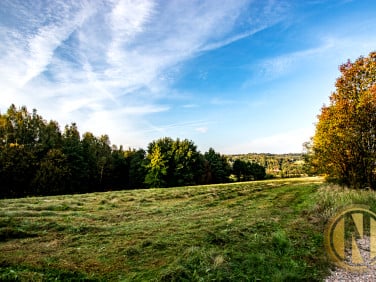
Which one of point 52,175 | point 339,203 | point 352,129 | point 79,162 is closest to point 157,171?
point 79,162

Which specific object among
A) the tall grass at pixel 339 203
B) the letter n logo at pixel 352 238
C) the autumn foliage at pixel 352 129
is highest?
the autumn foliage at pixel 352 129

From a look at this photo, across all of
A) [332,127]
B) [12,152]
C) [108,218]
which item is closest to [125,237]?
[108,218]

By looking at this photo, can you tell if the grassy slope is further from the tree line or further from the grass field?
the tree line

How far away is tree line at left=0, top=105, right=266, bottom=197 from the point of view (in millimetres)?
31594

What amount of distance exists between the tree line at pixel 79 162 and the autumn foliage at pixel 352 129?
1331 inches

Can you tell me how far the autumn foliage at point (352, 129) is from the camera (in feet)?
45.6

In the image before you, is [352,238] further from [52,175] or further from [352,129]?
[52,175]

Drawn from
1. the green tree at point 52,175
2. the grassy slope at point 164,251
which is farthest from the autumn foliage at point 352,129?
the green tree at point 52,175

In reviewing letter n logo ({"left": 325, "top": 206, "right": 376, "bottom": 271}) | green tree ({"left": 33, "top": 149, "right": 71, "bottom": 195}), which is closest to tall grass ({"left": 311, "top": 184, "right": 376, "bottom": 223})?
letter n logo ({"left": 325, "top": 206, "right": 376, "bottom": 271})

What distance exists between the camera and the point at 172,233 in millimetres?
7371

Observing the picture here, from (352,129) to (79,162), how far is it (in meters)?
39.4

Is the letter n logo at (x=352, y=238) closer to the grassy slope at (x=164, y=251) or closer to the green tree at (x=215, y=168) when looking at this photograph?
the grassy slope at (x=164, y=251)

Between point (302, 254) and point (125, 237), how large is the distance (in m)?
5.01

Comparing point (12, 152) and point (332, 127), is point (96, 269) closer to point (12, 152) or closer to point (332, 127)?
point (332, 127)
